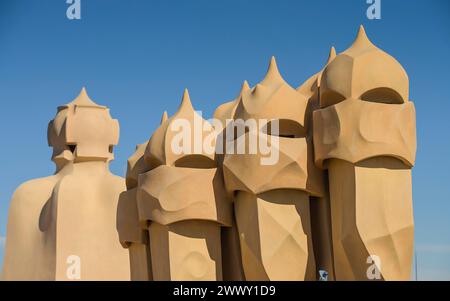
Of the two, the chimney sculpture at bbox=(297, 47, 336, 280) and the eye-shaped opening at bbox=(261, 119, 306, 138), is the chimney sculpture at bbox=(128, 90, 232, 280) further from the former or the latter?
the chimney sculpture at bbox=(297, 47, 336, 280)

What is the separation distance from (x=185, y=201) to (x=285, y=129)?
Result: 263 cm

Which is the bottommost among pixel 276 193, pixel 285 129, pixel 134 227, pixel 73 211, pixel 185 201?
pixel 276 193

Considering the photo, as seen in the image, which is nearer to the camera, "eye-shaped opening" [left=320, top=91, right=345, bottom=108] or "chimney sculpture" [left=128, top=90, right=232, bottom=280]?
"eye-shaped opening" [left=320, top=91, right=345, bottom=108]

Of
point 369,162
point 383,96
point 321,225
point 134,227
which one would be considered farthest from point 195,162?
point 383,96

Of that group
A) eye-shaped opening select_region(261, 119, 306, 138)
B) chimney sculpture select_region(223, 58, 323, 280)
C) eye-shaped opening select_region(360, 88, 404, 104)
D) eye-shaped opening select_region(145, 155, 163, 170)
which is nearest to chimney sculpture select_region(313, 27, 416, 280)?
eye-shaped opening select_region(360, 88, 404, 104)

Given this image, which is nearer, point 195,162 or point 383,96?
point 383,96

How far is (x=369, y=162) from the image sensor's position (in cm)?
1373

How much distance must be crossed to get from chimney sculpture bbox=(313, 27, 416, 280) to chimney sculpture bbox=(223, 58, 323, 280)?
571 mm

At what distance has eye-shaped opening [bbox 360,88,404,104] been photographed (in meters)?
14.2

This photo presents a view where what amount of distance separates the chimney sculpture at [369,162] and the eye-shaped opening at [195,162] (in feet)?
9.36

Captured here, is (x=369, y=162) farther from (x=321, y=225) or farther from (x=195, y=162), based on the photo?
(x=195, y=162)

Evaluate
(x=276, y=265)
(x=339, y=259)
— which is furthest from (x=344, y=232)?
(x=276, y=265)

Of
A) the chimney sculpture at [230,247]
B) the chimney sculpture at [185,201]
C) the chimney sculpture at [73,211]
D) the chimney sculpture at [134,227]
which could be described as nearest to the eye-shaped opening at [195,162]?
the chimney sculpture at [185,201]
